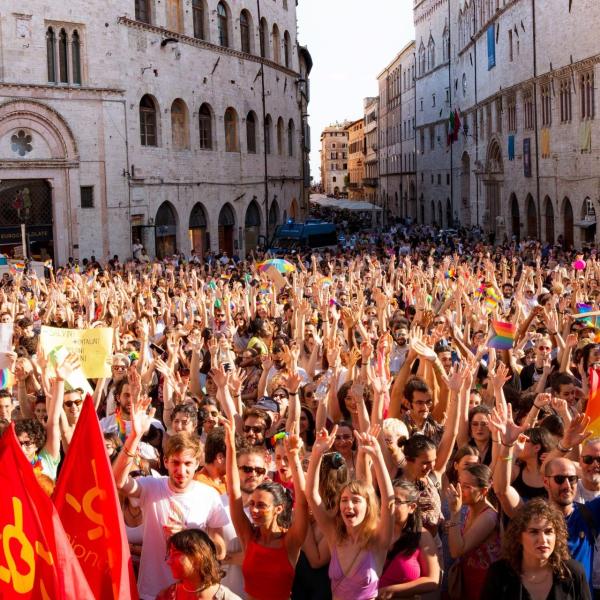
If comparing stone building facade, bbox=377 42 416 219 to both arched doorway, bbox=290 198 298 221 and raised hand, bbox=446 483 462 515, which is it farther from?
raised hand, bbox=446 483 462 515

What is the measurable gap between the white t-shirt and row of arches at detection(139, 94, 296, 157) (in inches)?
1356

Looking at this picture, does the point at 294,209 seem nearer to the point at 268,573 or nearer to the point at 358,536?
the point at 268,573

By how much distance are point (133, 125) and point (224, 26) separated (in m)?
8.87

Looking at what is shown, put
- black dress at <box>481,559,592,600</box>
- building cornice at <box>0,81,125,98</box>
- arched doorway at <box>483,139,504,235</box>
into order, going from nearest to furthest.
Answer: black dress at <box>481,559,592,600</box>, building cornice at <box>0,81,125,98</box>, arched doorway at <box>483,139,504,235</box>

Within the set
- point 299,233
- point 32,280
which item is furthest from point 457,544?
point 299,233

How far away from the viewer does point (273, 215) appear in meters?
51.7

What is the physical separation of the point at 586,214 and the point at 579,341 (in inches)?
1116

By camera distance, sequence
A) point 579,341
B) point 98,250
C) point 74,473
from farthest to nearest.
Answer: point 98,250
point 579,341
point 74,473

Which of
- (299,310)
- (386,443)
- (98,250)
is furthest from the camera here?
(98,250)

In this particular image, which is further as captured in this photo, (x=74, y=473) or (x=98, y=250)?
(x=98, y=250)

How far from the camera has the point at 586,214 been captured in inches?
1528

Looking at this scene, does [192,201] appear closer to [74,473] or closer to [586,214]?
[586,214]

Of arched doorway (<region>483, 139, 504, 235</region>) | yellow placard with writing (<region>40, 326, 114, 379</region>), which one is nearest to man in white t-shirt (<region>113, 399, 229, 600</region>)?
yellow placard with writing (<region>40, 326, 114, 379</region>)

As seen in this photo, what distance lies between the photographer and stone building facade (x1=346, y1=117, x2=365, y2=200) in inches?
5276
